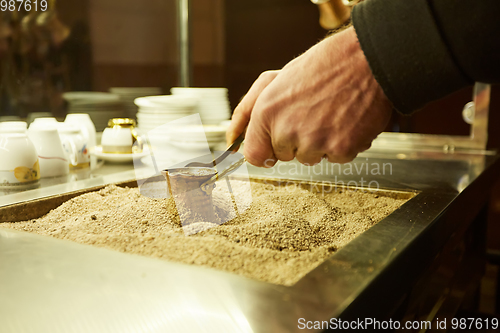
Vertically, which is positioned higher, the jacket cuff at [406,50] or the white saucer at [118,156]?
the jacket cuff at [406,50]

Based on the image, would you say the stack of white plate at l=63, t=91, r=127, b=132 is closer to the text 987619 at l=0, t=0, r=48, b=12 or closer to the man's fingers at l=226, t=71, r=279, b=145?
the text 987619 at l=0, t=0, r=48, b=12

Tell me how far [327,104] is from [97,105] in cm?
155

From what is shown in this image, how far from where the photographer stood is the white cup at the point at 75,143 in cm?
134

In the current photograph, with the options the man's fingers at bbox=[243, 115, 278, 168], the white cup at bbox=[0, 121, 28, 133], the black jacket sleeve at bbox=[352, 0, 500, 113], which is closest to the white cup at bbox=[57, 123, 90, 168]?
the white cup at bbox=[0, 121, 28, 133]

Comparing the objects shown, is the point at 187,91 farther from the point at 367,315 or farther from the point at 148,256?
the point at 367,315

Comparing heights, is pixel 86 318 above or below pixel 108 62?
below

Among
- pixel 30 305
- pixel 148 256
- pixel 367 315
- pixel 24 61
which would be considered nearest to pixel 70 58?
pixel 24 61

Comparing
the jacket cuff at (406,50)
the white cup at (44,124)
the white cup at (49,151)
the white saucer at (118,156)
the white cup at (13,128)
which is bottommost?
the white saucer at (118,156)

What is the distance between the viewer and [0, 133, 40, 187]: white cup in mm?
1086

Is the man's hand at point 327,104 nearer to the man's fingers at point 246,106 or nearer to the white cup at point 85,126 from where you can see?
the man's fingers at point 246,106

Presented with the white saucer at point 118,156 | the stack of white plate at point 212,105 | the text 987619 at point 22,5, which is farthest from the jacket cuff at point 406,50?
the text 987619 at point 22,5

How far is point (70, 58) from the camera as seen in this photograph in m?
1.89

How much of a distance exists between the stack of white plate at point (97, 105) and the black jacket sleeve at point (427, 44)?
5.03 feet

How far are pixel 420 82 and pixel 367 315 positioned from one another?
33 centimetres
